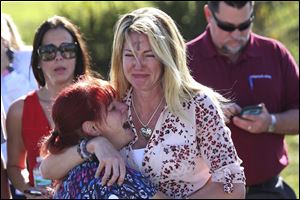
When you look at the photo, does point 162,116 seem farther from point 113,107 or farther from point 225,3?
point 225,3

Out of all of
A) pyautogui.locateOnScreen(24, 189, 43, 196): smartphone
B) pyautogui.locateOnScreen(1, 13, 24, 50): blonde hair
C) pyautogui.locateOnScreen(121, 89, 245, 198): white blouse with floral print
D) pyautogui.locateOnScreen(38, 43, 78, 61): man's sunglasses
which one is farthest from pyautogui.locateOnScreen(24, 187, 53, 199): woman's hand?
pyautogui.locateOnScreen(1, 13, 24, 50): blonde hair

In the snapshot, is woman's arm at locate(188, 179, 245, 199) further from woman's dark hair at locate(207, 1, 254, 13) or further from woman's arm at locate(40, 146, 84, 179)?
woman's dark hair at locate(207, 1, 254, 13)

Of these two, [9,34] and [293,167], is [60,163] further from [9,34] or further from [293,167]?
[293,167]

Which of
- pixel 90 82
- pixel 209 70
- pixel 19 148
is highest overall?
pixel 90 82

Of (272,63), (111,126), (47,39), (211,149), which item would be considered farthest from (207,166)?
(272,63)

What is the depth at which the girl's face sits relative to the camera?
185 inches

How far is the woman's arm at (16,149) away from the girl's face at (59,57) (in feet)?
0.94

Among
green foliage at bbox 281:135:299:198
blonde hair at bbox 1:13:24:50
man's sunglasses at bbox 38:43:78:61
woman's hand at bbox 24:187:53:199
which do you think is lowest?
green foliage at bbox 281:135:299:198

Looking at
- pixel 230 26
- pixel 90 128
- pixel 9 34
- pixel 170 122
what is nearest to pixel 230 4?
pixel 230 26

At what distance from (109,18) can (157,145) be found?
239 inches

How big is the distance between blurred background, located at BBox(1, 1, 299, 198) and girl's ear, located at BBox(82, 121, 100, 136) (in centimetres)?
511

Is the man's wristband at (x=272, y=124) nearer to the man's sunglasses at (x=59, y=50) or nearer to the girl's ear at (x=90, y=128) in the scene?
the man's sunglasses at (x=59, y=50)

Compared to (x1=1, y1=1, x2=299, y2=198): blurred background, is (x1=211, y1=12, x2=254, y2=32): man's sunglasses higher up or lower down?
higher up

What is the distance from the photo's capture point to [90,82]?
336 centimetres
